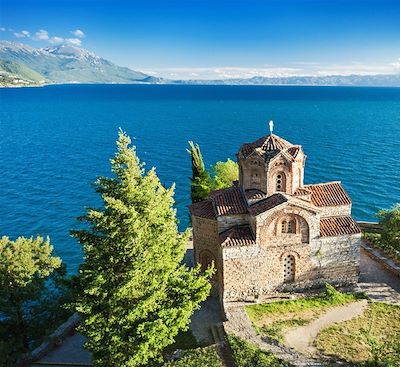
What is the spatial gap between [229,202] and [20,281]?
14244 millimetres

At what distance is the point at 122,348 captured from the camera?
18.5 metres

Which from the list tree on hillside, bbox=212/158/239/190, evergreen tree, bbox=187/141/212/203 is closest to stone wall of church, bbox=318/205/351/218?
evergreen tree, bbox=187/141/212/203

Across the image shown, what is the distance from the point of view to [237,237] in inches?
974

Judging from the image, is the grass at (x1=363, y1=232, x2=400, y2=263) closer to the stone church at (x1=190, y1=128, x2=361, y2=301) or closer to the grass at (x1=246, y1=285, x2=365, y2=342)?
the stone church at (x1=190, y1=128, x2=361, y2=301)

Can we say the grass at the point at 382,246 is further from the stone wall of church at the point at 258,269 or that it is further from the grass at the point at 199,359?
the grass at the point at 199,359

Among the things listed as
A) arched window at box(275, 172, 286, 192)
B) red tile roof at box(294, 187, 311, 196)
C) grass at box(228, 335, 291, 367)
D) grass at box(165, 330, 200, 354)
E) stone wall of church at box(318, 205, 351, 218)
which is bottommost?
grass at box(165, 330, 200, 354)

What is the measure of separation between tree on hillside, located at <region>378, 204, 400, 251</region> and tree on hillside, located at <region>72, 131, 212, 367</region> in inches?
693

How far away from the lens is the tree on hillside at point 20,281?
2406 centimetres

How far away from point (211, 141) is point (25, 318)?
6772 cm

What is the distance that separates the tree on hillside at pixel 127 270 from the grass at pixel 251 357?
3421mm

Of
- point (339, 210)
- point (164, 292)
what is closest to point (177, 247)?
point (164, 292)

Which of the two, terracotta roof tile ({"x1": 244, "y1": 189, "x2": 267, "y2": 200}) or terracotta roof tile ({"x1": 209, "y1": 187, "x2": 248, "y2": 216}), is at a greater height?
terracotta roof tile ({"x1": 244, "y1": 189, "x2": 267, "y2": 200})

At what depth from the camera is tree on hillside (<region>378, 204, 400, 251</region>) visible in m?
28.5

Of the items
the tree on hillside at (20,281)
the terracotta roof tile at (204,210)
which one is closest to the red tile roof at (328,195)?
the terracotta roof tile at (204,210)
